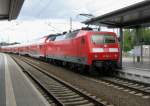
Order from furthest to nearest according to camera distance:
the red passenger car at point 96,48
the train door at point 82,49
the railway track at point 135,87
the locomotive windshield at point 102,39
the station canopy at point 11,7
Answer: the train door at point 82,49 → the locomotive windshield at point 102,39 → the red passenger car at point 96,48 → the station canopy at point 11,7 → the railway track at point 135,87

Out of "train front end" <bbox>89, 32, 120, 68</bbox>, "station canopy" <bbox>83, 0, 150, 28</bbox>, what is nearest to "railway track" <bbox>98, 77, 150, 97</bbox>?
"train front end" <bbox>89, 32, 120, 68</bbox>

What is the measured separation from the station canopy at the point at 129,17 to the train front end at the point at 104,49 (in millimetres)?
1149

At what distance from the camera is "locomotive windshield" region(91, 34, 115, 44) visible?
20.4 m

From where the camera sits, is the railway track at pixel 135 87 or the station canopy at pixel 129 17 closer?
the railway track at pixel 135 87

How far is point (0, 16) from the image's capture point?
28.7m

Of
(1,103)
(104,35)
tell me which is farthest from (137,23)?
(1,103)

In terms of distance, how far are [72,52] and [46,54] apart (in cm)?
1503

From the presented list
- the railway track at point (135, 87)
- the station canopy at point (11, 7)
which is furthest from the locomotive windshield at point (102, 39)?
the station canopy at point (11, 7)

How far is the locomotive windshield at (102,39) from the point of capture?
20361mm

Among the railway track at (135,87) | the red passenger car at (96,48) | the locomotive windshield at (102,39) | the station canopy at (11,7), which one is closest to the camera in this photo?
the railway track at (135,87)

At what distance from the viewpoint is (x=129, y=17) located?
66.3 feet

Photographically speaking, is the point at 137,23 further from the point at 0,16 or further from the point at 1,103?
the point at 1,103

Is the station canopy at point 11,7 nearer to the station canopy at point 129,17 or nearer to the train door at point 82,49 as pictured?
the train door at point 82,49

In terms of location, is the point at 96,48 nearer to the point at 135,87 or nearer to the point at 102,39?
the point at 102,39
